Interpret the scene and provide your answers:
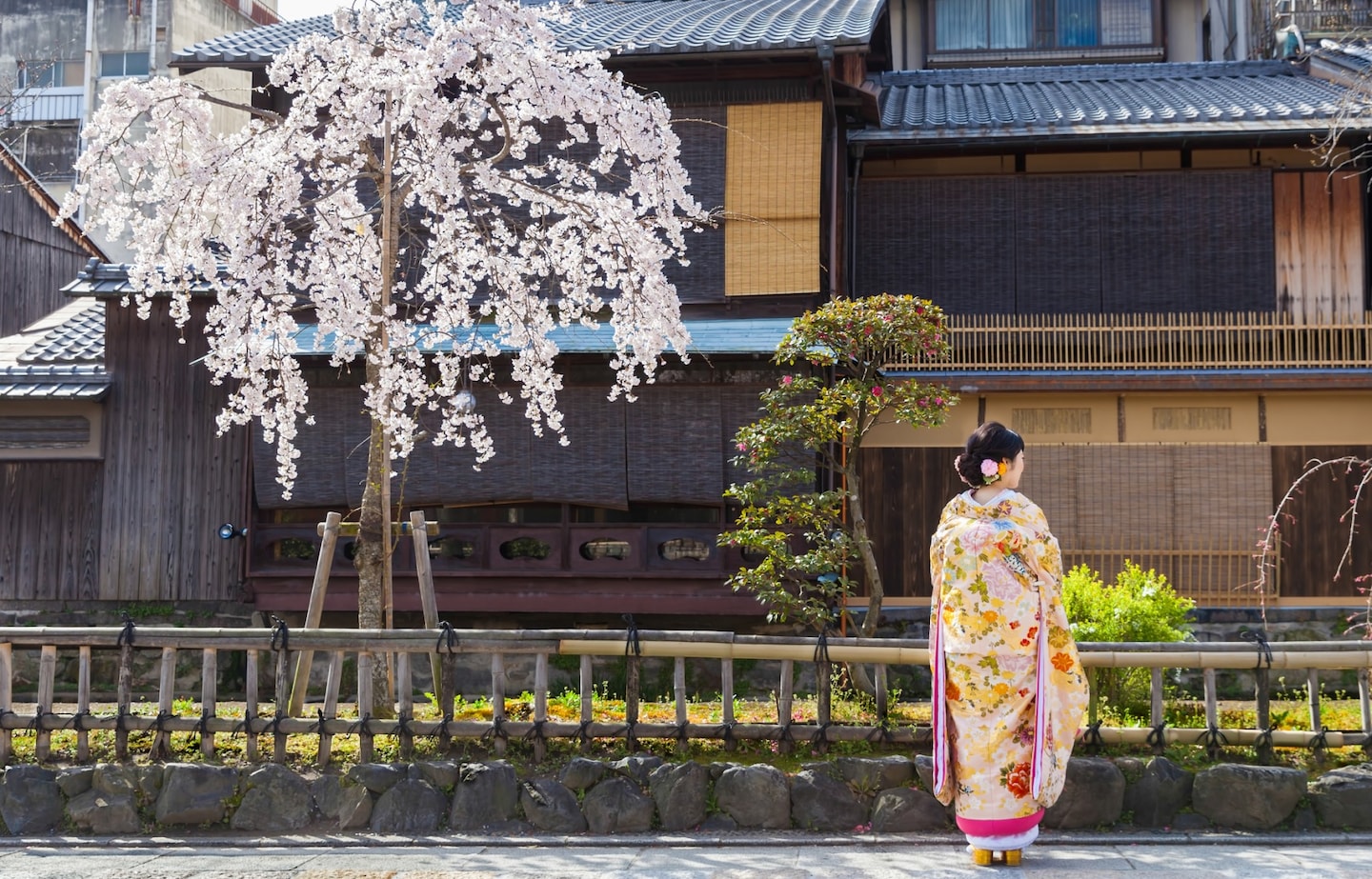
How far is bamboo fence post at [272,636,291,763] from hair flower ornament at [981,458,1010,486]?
4.40m

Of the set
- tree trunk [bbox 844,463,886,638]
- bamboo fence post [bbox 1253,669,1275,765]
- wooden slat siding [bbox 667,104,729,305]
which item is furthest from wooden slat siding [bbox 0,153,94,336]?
bamboo fence post [bbox 1253,669,1275,765]

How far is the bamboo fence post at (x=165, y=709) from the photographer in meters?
7.64

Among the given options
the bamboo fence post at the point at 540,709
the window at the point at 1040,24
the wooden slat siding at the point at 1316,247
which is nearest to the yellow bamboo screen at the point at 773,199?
the wooden slat siding at the point at 1316,247

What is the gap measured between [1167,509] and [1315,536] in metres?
1.59

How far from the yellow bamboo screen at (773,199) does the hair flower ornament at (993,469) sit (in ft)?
22.3

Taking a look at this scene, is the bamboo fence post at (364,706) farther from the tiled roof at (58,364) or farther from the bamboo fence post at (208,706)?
the tiled roof at (58,364)

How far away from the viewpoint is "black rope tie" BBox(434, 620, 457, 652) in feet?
24.6

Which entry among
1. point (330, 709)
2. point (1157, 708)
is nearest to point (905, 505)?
point (1157, 708)

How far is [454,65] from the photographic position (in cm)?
820

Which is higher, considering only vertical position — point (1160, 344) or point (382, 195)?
point (382, 195)

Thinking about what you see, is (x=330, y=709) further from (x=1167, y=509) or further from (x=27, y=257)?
(x=27, y=257)

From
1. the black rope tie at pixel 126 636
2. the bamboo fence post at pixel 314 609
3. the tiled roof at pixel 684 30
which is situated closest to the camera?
the black rope tie at pixel 126 636

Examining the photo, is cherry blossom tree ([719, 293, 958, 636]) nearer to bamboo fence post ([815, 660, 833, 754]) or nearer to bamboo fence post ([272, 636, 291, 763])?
bamboo fence post ([815, 660, 833, 754])

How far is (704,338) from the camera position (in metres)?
12.3
